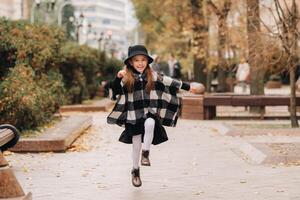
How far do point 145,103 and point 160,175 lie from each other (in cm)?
135

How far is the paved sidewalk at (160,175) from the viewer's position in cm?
864

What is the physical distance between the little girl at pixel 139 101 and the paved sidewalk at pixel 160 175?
49 cm

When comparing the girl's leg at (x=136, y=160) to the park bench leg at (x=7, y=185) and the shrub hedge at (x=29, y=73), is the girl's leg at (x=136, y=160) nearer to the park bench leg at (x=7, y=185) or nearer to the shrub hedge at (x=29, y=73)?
the park bench leg at (x=7, y=185)

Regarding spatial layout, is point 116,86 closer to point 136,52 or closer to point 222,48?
point 136,52

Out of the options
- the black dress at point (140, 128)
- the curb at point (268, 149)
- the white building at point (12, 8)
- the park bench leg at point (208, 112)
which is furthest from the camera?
the white building at point (12, 8)

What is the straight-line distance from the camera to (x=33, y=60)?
1733 centimetres

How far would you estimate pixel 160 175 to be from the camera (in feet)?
33.8

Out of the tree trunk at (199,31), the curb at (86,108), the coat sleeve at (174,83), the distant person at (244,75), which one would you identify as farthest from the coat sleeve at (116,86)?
the distant person at (244,75)

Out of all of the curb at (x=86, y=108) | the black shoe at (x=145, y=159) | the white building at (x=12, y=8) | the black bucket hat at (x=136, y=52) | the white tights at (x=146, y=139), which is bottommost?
the curb at (x=86, y=108)

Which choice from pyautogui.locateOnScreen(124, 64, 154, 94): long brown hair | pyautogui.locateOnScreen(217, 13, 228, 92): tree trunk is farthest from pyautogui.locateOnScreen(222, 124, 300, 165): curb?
pyautogui.locateOnScreen(217, 13, 228, 92): tree trunk

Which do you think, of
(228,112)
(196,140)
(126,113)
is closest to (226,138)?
(196,140)

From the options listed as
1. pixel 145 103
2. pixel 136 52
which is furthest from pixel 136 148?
pixel 136 52

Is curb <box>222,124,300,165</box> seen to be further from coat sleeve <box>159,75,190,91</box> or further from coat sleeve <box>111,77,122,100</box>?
coat sleeve <box>111,77,122,100</box>

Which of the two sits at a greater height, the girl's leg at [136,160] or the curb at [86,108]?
the girl's leg at [136,160]
